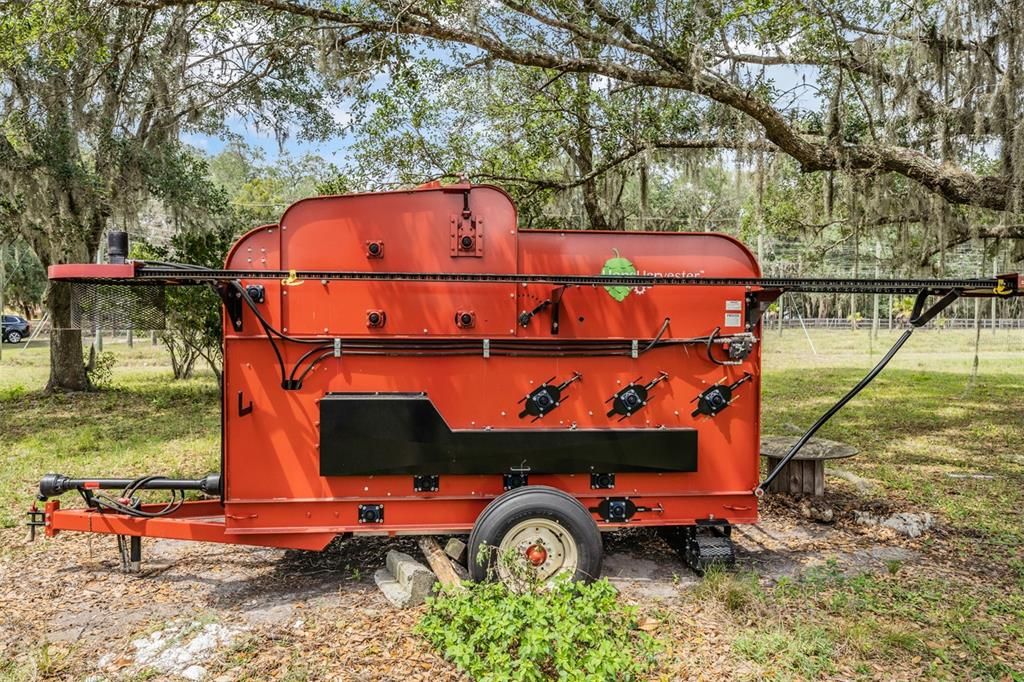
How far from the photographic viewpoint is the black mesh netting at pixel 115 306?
15.0ft

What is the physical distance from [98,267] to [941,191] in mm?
9335

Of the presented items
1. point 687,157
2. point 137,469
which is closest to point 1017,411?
point 687,157

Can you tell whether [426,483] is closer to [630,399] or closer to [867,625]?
[630,399]

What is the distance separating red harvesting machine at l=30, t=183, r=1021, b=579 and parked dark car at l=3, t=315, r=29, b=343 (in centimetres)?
3666

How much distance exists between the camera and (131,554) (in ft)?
18.4

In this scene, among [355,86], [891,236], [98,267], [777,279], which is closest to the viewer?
[98,267]

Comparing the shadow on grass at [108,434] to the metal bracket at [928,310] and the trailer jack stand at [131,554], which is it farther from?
the metal bracket at [928,310]

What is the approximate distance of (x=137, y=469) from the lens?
8.97 m

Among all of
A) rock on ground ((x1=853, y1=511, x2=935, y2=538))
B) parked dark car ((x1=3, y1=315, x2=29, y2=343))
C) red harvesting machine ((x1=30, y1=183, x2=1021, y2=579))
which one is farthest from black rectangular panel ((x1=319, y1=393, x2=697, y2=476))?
parked dark car ((x1=3, y1=315, x2=29, y2=343))

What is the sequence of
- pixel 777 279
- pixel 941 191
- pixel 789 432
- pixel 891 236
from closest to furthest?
pixel 777 279, pixel 941 191, pixel 789 432, pixel 891 236

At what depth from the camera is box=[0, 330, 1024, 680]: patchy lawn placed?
163 inches

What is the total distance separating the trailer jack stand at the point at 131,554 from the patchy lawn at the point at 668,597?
10 centimetres

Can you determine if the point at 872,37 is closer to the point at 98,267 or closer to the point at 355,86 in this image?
the point at 355,86

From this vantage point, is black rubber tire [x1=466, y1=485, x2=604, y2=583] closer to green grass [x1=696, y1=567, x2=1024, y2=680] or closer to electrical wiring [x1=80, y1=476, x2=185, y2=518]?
green grass [x1=696, y1=567, x2=1024, y2=680]
